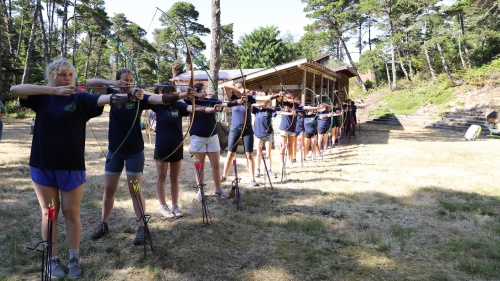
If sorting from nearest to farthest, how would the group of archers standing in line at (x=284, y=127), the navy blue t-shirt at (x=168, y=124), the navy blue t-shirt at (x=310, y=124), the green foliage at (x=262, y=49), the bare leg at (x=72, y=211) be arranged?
the bare leg at (x=72, y=211) → the navy blue t-shirt at (x=168, y=124) → the group of archers standing in line at (x=284, y=127) → the navy blue t-shirt at (x=310, y=124) → the green foliage at (x=262, y=49)

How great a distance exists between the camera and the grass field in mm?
2652

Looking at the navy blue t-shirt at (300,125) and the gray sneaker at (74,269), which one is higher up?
the navy blue t-shirt at (300,125)

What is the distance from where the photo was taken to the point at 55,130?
2.27 meters

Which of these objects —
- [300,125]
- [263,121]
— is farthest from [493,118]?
[263,121]

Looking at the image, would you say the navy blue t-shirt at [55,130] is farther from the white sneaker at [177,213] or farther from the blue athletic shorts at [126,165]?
the white sneaker at [177,213]

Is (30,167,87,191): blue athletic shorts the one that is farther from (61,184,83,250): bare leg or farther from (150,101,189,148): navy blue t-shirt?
(150,101,189,148): navy blue t-shirt

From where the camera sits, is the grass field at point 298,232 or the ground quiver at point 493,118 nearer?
the grass field at point 298,232

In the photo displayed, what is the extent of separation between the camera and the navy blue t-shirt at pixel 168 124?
11.3 feet

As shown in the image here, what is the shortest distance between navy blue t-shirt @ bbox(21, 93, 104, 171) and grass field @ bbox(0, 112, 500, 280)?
3.15 feet

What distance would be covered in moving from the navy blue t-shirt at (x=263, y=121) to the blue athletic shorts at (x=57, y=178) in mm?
3379

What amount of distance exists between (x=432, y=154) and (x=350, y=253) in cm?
735

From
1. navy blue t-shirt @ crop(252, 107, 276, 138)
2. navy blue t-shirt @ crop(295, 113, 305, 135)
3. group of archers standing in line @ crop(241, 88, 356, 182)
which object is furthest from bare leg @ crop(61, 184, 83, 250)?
navy blue t-shirt @ crop(295, 113, 305, 135)

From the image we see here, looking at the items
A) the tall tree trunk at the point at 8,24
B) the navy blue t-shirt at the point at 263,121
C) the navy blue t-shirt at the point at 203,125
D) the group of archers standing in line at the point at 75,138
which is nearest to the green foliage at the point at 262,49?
the tall tree trunk at the point at 8,24

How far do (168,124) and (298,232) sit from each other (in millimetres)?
1852
